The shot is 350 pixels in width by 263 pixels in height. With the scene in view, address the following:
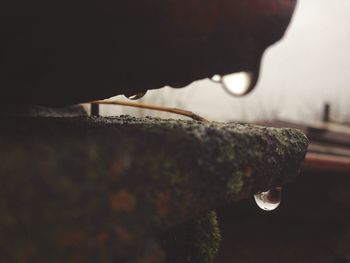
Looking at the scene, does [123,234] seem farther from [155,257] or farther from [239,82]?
[239,82]

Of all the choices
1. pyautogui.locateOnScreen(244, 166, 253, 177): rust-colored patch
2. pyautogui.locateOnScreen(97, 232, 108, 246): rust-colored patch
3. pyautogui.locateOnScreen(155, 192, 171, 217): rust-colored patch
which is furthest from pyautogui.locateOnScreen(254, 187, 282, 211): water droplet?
pyautogui.locateOnScreen(97, 232, 108, 246): rust-colored patch

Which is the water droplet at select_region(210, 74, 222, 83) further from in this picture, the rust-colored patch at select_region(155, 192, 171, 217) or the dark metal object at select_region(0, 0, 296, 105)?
the rust-colored patch at select_region(155, 192, 171, 217)

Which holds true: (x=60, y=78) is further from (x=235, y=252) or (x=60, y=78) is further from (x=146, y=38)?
(x=235, y=252)

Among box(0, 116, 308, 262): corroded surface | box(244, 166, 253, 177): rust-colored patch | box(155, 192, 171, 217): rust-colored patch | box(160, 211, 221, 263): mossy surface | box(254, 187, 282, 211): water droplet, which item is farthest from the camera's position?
box(254, 187, 282, 211): water droplet

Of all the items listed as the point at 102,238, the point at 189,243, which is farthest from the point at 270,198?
the point at 102,238

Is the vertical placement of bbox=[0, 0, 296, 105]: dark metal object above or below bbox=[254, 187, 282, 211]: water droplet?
above

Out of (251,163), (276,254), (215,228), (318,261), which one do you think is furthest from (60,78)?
(318,261)

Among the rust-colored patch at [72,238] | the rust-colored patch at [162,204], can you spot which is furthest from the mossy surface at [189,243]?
the rust-colored patch at [72,238]
